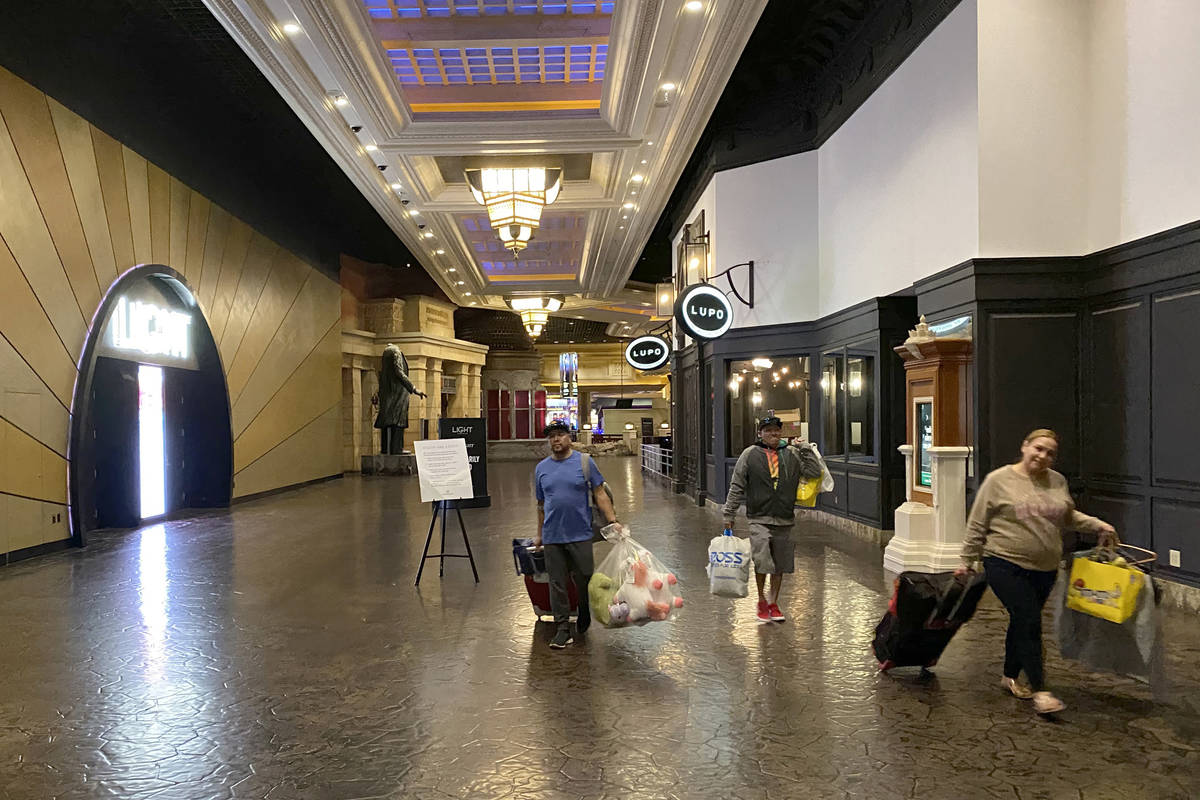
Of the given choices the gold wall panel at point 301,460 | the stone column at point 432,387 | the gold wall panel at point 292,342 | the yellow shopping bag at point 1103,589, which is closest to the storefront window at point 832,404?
the yellow shopping bag at point 1103,589

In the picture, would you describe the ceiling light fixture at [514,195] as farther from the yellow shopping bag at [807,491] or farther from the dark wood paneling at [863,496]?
the yellow shopping bag at [807,491]

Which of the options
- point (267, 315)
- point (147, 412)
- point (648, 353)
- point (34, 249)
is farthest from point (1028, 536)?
point (267, 315)

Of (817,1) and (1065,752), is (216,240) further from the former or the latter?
(1065,752)

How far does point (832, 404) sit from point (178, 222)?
31.7ft

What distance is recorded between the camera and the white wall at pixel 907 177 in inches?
275

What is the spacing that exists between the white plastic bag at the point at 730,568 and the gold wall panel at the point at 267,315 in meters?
10.7

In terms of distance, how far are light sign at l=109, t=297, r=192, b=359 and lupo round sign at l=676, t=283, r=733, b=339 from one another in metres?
7.45

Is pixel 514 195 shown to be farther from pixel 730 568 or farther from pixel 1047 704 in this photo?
pixel 1047 704

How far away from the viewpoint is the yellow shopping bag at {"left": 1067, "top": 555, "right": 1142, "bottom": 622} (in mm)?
3799

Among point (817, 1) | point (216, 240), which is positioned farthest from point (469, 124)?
point (216, 240)

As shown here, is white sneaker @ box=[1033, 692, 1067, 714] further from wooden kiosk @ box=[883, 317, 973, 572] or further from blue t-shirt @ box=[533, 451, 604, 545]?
wooden kiosk @ box=[883, 317, 973, 572]

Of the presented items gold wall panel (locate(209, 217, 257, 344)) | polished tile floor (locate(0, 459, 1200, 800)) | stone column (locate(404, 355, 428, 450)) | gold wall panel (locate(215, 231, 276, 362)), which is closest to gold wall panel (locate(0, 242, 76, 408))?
polished tile floor (locate(0, 459, 1200, 800))

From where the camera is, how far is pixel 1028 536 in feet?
12.9

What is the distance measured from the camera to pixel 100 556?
28.9ft
